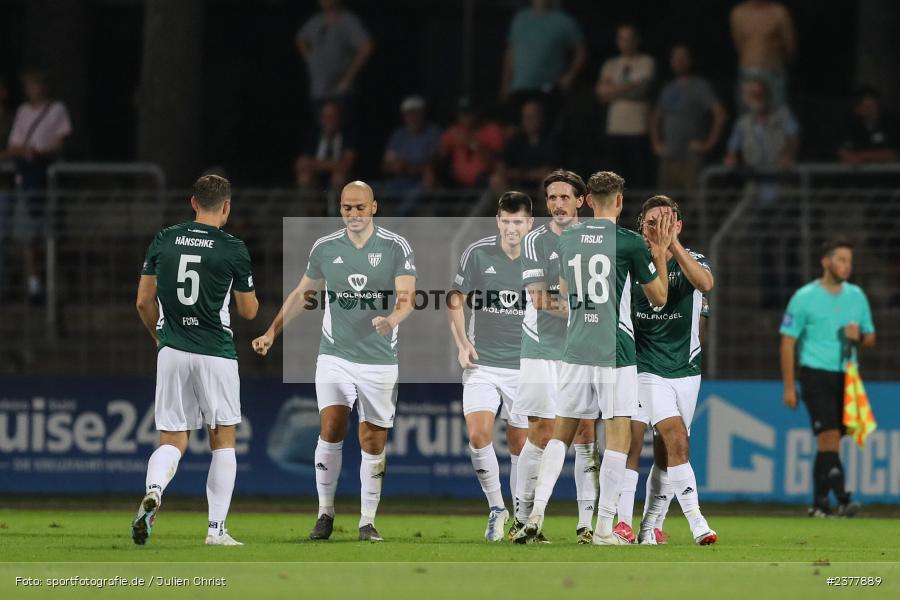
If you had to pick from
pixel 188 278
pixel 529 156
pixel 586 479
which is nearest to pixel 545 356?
pixel 586 479

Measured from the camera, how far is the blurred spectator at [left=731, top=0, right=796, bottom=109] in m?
18.7

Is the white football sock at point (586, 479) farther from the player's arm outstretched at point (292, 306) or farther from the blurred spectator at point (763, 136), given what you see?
the blurred spectator at point (763, 136)

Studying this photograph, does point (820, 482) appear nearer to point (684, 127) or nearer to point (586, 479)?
point (586, 479)

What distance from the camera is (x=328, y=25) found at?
1989 cm

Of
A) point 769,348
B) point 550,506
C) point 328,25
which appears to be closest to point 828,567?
point 550,506

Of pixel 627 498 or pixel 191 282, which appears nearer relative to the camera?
pixel 191 282

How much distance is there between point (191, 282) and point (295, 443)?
20.7 feet

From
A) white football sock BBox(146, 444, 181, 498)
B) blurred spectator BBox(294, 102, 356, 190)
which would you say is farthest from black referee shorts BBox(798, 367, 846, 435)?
white football sock BBox(146, 444, 181, 498)

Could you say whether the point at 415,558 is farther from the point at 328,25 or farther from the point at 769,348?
the point at 328,25

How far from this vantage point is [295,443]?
17281 mm

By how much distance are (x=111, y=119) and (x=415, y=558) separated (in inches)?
615

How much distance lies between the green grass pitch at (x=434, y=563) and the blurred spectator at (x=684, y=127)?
599 centimetres

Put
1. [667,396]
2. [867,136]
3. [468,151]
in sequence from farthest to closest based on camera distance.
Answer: [468,151] → [867,136] → [667,396]

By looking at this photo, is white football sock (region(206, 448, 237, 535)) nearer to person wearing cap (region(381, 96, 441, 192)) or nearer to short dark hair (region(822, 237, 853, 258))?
short dark hair (region(822, 237, 853, 258))
